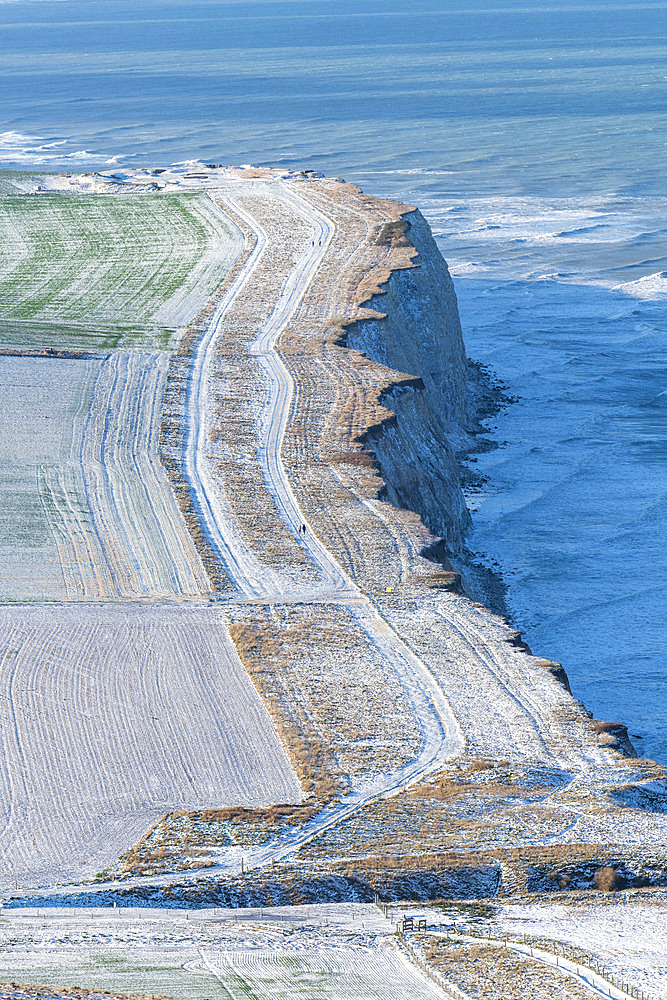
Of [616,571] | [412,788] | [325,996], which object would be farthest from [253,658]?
[616,571]

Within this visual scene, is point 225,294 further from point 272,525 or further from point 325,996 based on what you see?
point 325,996

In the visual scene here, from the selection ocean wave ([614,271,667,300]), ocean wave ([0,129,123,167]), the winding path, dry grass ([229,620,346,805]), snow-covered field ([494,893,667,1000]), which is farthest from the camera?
ocean wave ([0,129,123,167])

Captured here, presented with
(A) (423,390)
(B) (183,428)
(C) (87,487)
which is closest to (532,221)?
(A) (423,390)

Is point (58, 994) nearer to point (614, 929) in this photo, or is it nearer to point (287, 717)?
point (614, 929)

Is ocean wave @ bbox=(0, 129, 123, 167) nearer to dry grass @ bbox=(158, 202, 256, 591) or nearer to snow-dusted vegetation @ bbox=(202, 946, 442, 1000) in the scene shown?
dry grass @ bbox=(158, 202, 256, 591)

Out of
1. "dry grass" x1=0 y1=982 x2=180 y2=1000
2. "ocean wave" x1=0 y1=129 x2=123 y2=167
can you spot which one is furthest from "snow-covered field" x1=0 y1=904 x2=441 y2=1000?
"ocean wave" x1=0 y1=129 x2=123 y2=167
